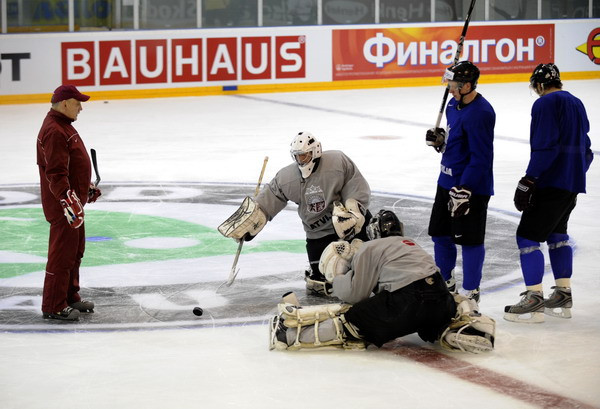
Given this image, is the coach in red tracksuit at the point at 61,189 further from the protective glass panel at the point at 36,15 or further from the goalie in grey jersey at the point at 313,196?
the protective glass panel at the point at 36,15

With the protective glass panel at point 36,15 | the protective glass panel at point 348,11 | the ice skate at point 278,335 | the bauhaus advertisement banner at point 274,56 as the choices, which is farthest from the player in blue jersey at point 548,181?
the protective glass panel at point 348,11

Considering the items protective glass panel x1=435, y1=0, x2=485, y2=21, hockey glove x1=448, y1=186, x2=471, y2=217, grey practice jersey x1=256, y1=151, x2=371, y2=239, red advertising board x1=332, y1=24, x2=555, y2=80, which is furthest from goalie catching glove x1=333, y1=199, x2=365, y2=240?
protective glass panel x1=435, y1=0, x2=485, y2=21

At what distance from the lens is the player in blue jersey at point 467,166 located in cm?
689

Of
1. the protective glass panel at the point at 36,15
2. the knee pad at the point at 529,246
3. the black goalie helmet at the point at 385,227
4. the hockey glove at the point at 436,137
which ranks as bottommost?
the knee pad at the point at 529,246

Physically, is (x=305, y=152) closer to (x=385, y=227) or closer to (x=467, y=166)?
(x=467, y=166)

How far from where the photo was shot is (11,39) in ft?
62.9

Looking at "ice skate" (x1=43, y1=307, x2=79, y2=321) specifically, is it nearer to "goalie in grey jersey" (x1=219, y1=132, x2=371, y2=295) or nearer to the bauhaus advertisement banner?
"goalie in grey jersey" (x1=219, y1=132, x2=371, y2=295)

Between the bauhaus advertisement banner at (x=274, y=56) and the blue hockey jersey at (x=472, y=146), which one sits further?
the bauhaus advertisement banner at (x=274, y=56)

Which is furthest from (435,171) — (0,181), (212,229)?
(0,181)

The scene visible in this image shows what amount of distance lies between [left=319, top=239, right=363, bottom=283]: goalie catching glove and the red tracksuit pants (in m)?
1.52

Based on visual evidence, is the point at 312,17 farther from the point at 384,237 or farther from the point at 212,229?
the point at 384,237

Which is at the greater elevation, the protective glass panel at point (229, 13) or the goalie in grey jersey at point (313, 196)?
the protective glass panel at point (229, 13)

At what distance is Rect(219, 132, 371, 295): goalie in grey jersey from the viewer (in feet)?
23.6

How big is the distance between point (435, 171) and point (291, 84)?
368 inches
